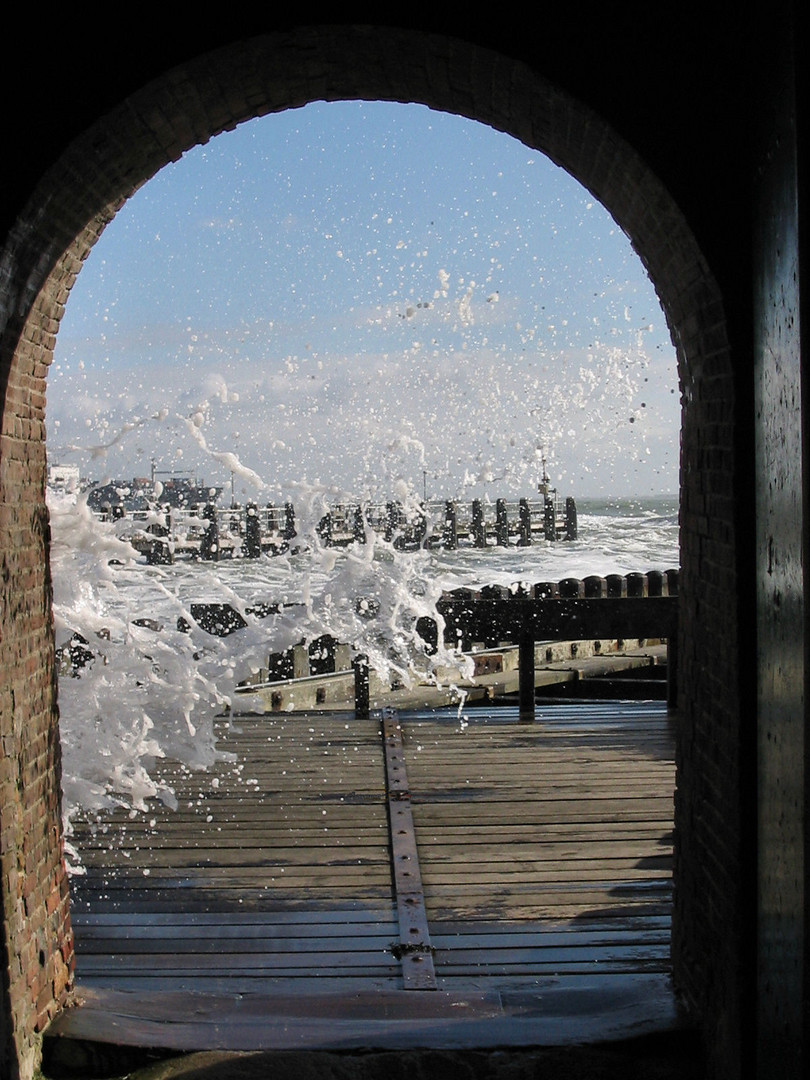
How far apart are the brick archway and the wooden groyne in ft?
95.8

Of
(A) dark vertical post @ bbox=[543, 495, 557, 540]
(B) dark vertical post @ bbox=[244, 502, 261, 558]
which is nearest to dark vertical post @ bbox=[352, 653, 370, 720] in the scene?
(B) dark vertical post @ bbox=[244, 502, 261, 558]

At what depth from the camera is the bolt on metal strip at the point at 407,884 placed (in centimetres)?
397

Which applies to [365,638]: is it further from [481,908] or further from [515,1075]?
[515,1075]

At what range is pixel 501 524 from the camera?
40.6 meters

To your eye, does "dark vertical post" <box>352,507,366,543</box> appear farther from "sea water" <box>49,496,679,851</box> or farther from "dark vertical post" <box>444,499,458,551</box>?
"sea water" <box>49,496,679,851</box>

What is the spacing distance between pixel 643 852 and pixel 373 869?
1.34 metres

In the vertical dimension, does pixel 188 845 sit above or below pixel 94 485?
below

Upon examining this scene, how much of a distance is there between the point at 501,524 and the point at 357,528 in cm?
659

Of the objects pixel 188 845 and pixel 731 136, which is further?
pixel 188 845

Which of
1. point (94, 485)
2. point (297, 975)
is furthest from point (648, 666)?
point (297, 975)

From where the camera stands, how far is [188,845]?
5.44 m

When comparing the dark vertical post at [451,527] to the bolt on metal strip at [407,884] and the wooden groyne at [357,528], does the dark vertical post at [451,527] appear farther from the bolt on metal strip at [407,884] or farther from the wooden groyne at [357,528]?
the bolt on metal strip at [407,884]

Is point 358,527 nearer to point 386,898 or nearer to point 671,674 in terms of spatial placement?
point 671,674

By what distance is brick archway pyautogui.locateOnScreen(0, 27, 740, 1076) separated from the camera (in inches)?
122
